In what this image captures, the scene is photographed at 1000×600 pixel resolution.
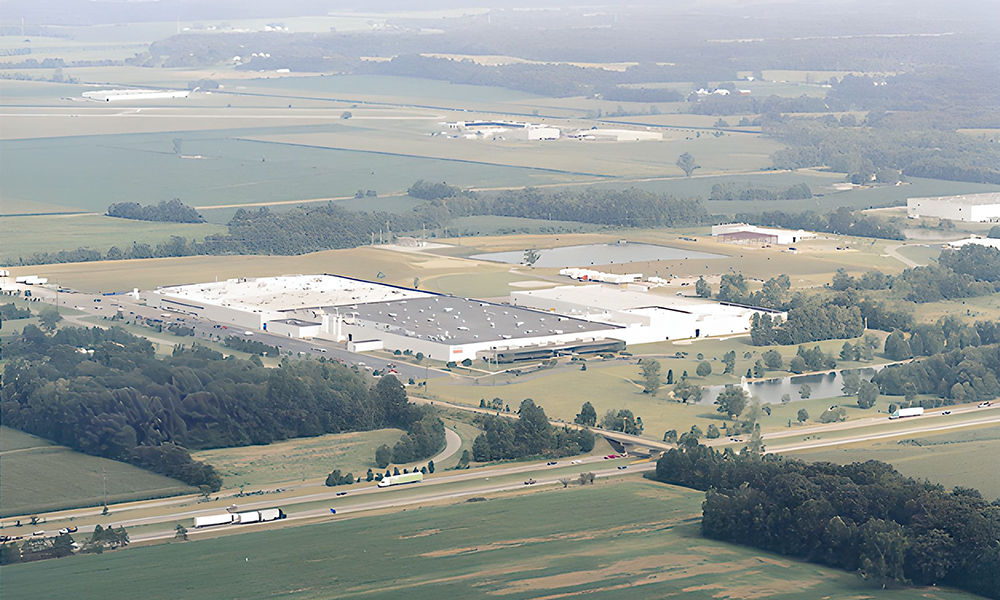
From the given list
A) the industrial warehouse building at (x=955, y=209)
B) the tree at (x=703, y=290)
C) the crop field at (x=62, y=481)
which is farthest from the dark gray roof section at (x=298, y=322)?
the industrial warehouse building at (x=955, y=209)

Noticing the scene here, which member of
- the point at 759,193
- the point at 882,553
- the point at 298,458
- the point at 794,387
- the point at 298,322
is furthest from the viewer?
the point at 759,193

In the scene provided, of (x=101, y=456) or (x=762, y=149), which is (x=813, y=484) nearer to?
(x=101, y=456)

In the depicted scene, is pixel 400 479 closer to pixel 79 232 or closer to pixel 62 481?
pixel 62 481

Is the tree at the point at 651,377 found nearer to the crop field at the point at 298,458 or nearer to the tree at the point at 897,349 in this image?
the crop field at the point at 298,458

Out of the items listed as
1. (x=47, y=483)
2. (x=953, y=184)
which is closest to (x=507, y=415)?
(x=47, y=483)

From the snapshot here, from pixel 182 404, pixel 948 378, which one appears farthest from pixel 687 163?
pixel 182 404

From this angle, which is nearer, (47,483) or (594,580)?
(594,580)
